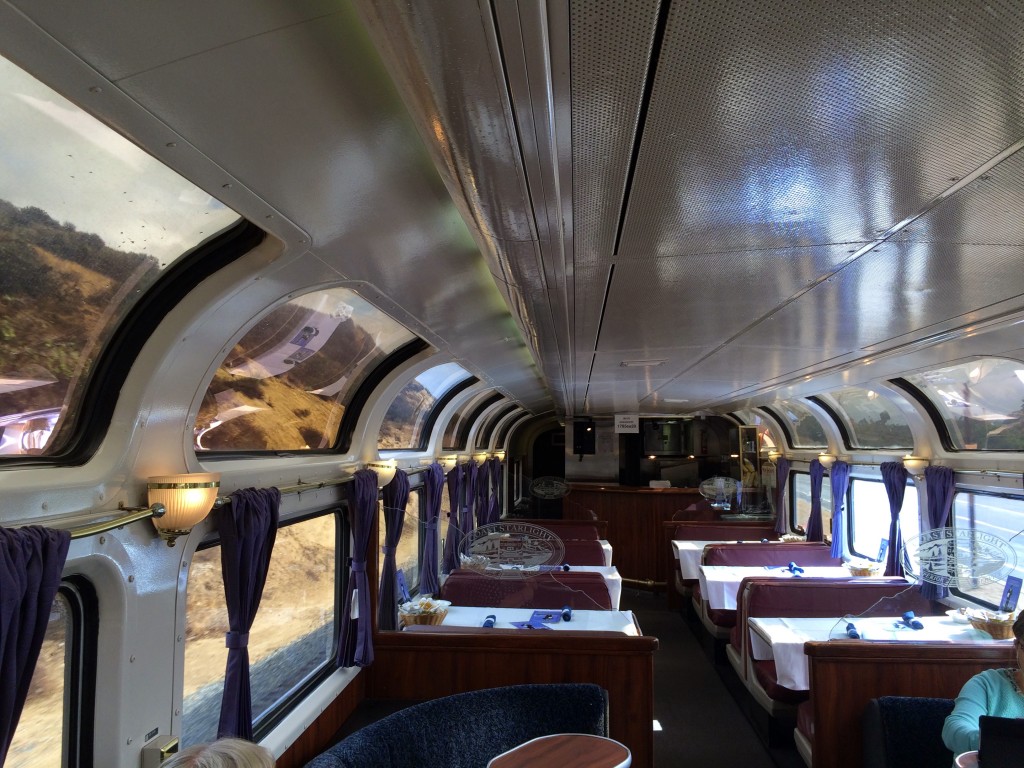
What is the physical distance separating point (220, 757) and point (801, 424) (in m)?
11.3

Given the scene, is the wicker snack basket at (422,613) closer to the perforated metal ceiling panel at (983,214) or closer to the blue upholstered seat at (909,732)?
the blue upholstered seat at (909,732)

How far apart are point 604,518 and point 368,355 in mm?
9592

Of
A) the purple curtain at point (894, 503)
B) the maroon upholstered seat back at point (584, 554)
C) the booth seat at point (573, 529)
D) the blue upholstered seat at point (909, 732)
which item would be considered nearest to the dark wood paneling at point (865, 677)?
the blue upholstered seat at point (909, 732)

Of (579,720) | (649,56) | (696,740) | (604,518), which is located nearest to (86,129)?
(649,56)

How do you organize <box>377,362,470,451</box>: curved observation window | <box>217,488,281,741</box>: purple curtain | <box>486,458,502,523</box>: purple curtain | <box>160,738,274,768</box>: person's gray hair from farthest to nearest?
<box>486,458,502,523</box>: purple curtain → <box>377,362,470,451</box>: curved observation window → <box>217,488,281,741</box>: purple curtain → <box>160,738,274,768</box>: person's gray hair

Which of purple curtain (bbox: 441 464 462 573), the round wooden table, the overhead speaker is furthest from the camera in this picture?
the overhead speaker

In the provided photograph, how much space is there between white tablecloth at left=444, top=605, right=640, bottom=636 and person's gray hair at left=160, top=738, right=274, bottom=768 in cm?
363

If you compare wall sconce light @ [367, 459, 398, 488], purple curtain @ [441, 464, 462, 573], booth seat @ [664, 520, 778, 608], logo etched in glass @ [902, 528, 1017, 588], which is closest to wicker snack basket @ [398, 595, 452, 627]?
wall sconce light @ [367, 459, 398, 488]

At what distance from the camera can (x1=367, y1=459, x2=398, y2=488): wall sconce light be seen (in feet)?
17.3

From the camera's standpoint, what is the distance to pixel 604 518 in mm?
13539

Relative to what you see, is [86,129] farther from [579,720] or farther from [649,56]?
[579,720]

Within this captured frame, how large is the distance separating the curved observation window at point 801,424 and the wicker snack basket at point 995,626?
5.73 meters

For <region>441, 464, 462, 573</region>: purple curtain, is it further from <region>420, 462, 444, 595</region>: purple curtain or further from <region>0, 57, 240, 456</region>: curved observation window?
<region>0, 57, 240, 456</region>: curved observation window

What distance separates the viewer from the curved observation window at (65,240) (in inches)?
69.2
